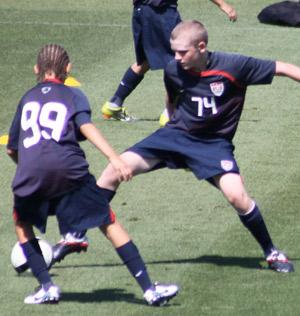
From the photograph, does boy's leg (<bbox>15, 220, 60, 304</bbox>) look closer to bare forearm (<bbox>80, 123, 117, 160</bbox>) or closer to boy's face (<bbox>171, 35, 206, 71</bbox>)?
bare forearm (<bbox>80, 123, 117, 160</bbox>)

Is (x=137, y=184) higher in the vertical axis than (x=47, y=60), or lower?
lower

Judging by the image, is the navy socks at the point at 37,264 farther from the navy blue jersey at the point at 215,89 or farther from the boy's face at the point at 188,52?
the boy's face at the point at 188,52

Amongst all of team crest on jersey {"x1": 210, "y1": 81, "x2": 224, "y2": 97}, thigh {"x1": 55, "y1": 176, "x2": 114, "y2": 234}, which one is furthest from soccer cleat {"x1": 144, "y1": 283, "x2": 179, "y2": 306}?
team crest on jersey {"x1": 210, "y1": 81, "x2": 224, "y2": 97}

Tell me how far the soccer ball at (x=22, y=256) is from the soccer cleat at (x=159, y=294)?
3.13 feet

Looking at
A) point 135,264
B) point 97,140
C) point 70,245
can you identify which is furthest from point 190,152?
point 97,140

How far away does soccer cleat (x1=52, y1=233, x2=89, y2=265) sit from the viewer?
892 cm

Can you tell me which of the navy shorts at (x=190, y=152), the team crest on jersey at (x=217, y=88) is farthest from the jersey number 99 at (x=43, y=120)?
the team crest on jersey at (x=217, y=88)

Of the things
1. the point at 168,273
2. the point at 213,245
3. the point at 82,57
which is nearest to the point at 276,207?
the point at 213,245

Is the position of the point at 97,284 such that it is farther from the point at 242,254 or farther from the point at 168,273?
the point at 242,254

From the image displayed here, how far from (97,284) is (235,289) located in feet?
2.95

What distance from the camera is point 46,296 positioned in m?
8.14

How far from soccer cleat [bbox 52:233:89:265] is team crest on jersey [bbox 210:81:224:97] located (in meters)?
1.33

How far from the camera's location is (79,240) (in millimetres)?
8945

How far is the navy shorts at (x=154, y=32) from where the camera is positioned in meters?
13.0
